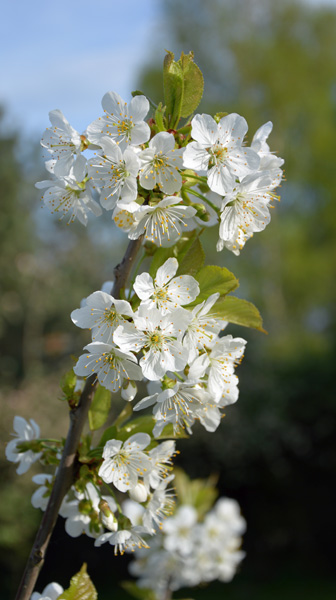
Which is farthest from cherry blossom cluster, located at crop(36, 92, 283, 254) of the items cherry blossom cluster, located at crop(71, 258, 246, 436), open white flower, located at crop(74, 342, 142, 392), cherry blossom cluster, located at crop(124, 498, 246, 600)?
cherry blossom cluster, located at crop(124, 498, 246, 600)

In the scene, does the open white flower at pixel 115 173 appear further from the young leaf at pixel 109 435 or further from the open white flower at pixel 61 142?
the young leaf at pixel 109 435

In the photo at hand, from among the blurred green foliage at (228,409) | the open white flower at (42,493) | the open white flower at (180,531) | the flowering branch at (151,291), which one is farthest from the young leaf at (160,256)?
the blurred green foliage at (228,409)

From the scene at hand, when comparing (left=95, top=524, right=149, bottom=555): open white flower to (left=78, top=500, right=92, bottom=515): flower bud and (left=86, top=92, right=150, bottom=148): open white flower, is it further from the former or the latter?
(left=86, top=92, right=150, bottom=148): open white flower

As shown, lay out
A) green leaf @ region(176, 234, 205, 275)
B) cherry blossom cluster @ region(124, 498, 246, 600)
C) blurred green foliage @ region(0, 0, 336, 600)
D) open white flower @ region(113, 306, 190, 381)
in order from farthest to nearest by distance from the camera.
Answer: blurred green foliage @ region(0, 0, 336, 600) → cherry blossom cluster @ region(124, 498, 246, 600) → green leaf @ region(176, 234, 205, 275) → open white flower @ region(113, 306, 190, 381)

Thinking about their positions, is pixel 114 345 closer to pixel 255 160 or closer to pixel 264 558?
pixel 255 160

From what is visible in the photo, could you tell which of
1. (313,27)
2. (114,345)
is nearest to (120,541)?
(114,345)
